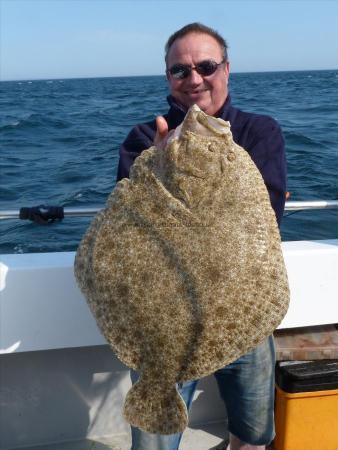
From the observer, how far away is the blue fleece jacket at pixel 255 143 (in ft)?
7.91

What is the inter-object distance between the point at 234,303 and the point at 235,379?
761 millimetres

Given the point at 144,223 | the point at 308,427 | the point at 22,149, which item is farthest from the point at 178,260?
the point at 22,149

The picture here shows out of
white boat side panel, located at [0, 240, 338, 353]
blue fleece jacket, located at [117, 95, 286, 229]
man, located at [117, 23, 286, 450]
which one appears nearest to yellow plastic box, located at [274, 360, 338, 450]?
man, located at [117, 23, 286, 450]

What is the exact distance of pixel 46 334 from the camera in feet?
9.08

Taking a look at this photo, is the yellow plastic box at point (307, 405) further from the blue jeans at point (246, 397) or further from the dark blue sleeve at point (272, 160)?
the dark blue sleeve at point (272, 160)

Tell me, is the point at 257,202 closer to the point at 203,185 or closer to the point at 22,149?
the point at 203,185

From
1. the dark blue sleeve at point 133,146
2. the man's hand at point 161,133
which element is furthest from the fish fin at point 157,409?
the dark blue sleeve at point 133,146

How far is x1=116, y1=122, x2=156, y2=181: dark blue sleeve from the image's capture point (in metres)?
2.62

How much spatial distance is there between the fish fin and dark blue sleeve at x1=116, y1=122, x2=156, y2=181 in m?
1.09

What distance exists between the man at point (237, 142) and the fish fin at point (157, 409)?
343 mm

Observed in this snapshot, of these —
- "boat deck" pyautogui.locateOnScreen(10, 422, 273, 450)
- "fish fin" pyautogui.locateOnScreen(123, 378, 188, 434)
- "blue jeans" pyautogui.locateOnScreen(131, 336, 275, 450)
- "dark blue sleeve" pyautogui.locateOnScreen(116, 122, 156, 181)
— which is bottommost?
"boat deck" pyautogui.locateOnScreen(10, 422, 273, 450)

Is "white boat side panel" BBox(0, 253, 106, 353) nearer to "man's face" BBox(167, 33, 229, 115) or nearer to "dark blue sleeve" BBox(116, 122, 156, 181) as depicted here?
"dark blue sleeve" BBox(116, 122, 156, 181)

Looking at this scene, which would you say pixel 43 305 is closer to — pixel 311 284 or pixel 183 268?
pixel 183 268

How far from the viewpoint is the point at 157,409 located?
6.69 ft
